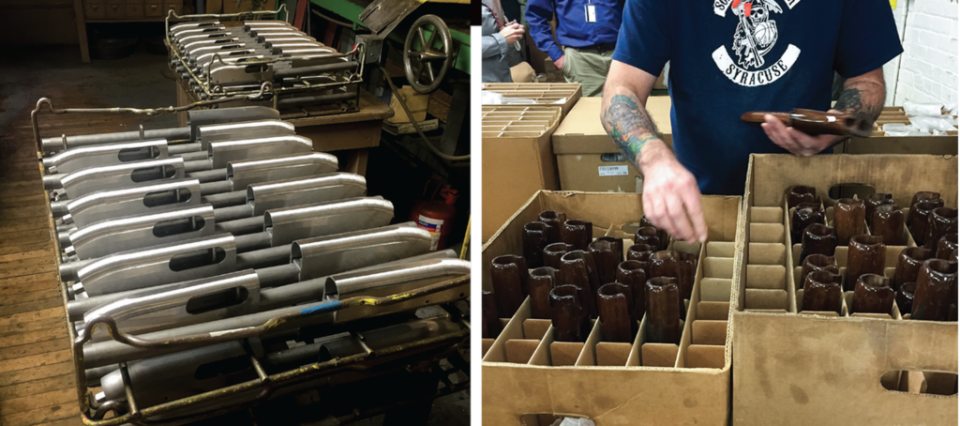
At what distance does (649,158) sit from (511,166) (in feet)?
3.12

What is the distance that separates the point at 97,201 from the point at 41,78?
597 centimetres

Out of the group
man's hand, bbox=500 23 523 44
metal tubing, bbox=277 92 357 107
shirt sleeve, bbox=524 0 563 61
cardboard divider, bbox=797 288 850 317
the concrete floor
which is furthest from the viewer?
the concrete floor

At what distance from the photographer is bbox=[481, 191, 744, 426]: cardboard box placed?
0.88m

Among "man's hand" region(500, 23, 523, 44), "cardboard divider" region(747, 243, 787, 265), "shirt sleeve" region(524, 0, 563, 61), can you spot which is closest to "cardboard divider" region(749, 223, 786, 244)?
"cardboard divider" region(747, 243, 787, 265)

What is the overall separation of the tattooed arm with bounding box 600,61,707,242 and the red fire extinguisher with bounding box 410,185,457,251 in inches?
80.8

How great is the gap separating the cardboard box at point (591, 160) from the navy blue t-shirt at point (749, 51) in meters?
0.55

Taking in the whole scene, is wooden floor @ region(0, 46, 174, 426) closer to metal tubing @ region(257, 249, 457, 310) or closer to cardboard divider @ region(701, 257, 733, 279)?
metal tubing @ region(257, 249, 457, 310)

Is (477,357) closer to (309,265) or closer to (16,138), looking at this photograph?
(309,265)

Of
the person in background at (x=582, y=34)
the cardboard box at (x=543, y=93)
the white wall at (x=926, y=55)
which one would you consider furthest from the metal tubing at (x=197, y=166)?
the white wall at (x=926, y=55)

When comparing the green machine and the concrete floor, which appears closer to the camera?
the green machine

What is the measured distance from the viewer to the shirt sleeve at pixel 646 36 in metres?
1.65

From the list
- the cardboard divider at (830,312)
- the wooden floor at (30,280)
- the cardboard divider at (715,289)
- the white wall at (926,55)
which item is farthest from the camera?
the white wall at (926,55)

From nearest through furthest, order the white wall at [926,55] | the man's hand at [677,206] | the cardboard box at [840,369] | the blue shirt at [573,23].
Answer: the cardboard box at [840,369] → the man's hand at [677,206] → the white wall at [926,55] → the blue shirt at [573,23]

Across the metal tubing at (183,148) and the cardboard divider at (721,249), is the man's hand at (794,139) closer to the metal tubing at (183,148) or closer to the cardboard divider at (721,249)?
the cardboard divider at (721,249)
